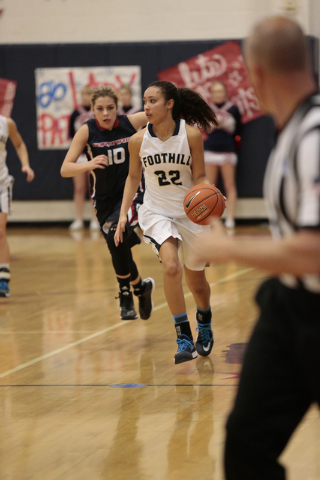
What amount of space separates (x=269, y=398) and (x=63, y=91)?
35.8 ft

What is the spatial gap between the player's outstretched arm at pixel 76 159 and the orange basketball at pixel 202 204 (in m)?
0.78

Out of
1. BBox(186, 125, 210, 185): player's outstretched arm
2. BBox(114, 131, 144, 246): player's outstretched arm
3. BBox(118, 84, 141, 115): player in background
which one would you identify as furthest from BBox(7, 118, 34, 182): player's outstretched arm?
BBox(118, 84, 141, 115): player in background

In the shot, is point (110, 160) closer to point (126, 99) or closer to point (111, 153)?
point (111, 153)

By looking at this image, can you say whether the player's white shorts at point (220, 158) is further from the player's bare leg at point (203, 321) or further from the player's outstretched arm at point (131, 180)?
the player's bare leg at point (203, 321)

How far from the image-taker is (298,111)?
72.8 inches

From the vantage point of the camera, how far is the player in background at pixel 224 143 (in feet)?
37.9

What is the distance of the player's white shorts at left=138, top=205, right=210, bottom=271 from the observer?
4.59 m

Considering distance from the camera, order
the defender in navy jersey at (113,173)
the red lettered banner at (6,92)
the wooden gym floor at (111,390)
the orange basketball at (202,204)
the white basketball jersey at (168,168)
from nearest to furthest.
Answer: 1. the wooden gym floor at (111,390)
2. the orange basketball at (202,204)
3. the white basketball jersey at (168,168)
4. the defender in navy jersey at (113,173)
5. the red lettered banner at (6,92)

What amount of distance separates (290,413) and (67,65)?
11.0 metres

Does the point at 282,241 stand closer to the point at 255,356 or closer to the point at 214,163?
the point at 255,356

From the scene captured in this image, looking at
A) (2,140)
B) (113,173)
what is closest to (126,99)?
(2,140)

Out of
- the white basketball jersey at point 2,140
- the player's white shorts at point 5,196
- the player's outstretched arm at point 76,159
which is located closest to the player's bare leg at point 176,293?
the player's outstretched arm at point 76,159

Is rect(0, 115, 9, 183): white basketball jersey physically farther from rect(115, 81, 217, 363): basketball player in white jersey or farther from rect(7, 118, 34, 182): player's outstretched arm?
rect(115, 81, 217, 363): basketball player in white jersey

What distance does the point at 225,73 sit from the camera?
1201cm
